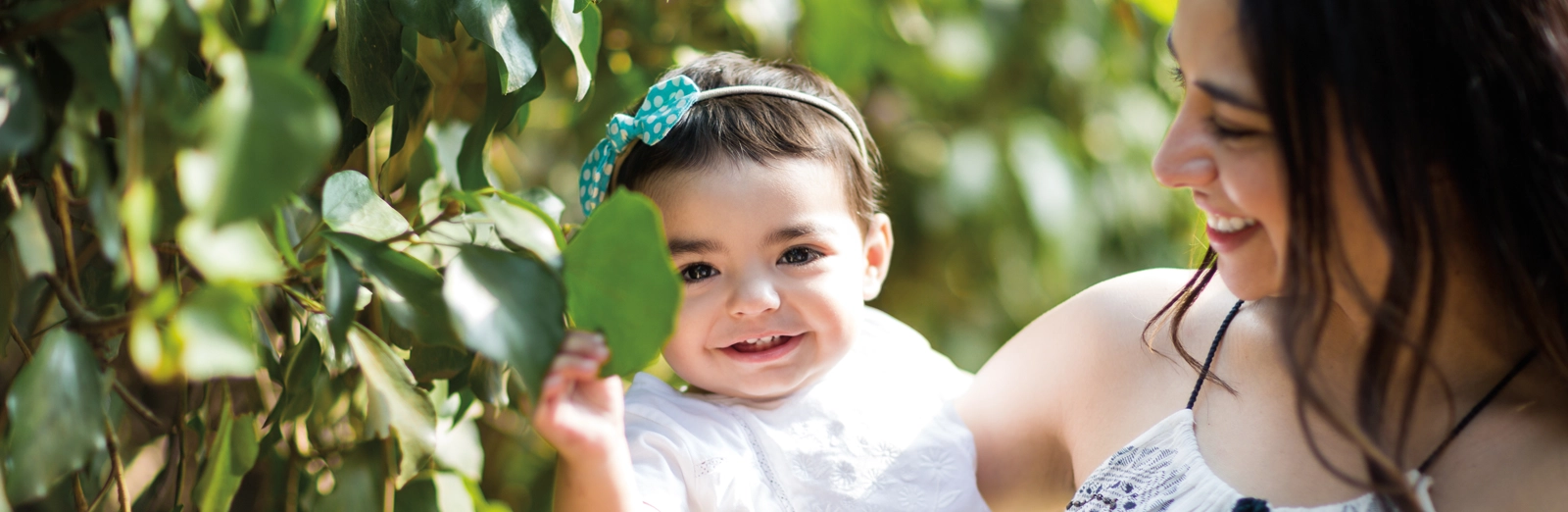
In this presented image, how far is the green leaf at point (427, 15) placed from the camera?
0.59m

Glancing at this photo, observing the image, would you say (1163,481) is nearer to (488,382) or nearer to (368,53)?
(488,382)

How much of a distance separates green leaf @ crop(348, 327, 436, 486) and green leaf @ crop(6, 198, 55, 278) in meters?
0.12

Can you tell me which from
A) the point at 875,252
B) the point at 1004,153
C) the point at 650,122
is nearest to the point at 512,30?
the point at 650,122

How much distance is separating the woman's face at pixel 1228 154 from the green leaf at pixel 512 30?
37cm

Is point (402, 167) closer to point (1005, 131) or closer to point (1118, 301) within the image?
point (1118, 301)

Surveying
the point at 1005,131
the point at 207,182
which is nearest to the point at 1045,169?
the point at 1005,131

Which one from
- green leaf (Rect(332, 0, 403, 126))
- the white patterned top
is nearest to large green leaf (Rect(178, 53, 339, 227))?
green leaf (Rect(332, 0, 403, 126))

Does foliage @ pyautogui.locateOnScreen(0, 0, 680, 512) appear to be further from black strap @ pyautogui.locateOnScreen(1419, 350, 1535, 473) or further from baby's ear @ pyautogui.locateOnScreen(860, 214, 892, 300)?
black strap @ pyautogui.locateOnScreen(1419, 350, 1535, 473)

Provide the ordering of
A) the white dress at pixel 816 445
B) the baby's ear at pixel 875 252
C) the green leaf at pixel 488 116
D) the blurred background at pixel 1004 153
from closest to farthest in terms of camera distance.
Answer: the green leaf at pixel 488 116, the white dress at pixel 816 445, the baby's ear at pixel 875 252, the blurred background at pixel 1004 153

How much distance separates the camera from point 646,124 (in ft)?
2.87

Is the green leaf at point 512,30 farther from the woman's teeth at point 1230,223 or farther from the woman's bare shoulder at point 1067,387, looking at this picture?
the woman's bare shoulder at point 1067,387

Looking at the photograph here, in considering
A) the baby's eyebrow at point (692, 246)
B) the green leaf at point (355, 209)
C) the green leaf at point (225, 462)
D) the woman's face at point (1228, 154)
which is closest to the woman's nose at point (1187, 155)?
the woman's face at point (1228, 154)

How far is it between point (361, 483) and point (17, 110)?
0.25 m

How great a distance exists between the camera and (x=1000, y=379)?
99 cm
